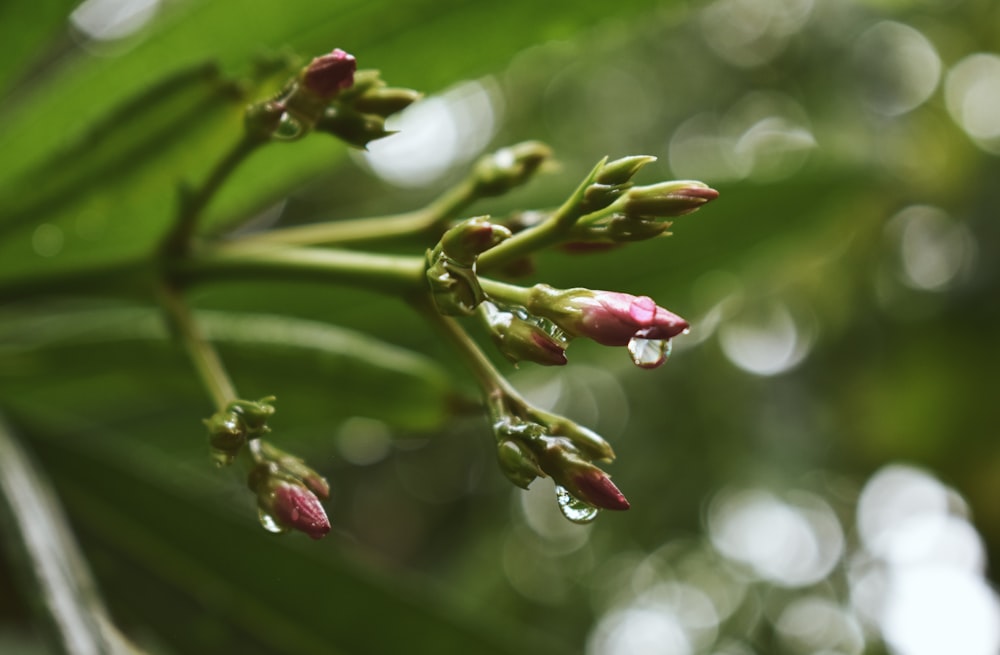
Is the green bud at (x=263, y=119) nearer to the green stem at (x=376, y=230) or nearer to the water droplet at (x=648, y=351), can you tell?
the green stem at (x=376, y=230)

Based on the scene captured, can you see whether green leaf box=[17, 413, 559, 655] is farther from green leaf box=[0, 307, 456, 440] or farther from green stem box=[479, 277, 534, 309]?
green stem box=[479, 277, 534, 309]

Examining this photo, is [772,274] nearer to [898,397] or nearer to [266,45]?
[898,397]

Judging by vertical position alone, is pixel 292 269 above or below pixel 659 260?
below


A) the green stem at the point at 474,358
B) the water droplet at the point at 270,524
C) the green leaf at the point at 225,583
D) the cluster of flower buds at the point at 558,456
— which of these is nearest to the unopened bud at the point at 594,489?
the cluster of flower buds at the point at 558,456

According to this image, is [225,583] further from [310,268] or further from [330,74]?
[330,74]

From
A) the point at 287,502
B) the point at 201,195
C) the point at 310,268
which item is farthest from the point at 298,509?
the point at 201,195

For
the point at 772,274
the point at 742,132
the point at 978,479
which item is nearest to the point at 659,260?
the point at 772,274
